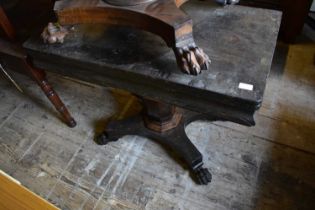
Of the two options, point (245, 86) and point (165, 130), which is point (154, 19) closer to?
point (245, 86)

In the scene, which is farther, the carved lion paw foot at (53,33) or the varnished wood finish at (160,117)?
the varnished wood finish at (160,117)

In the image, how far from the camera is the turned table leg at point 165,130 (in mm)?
1194

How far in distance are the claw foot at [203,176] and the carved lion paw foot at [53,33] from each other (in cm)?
73

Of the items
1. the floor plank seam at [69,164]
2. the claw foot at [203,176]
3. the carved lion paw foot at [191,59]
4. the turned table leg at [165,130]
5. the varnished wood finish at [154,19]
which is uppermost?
the varnished wood finish at [154,19]

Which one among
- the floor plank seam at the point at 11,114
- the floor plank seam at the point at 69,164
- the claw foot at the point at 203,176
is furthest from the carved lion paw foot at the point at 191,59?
the floor plank seam at the point at 11,114

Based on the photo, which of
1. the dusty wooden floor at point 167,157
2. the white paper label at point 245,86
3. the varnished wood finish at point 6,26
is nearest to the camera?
the white paper label at point 245,86

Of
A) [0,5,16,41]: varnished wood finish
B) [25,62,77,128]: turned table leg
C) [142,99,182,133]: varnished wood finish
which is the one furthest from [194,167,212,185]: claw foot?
[0,5,16,41]: varnished wood finish

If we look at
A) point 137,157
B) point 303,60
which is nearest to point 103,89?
point 137,157

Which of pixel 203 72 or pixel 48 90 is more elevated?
pixel 203 72

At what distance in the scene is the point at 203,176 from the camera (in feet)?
3.88

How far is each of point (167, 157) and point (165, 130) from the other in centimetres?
12

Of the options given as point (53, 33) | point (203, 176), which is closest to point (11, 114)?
point (53, 33)

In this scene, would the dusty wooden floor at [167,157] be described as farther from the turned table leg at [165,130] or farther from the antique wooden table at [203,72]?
the antique wooden table at [203,72]

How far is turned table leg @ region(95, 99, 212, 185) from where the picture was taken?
1.19 m
